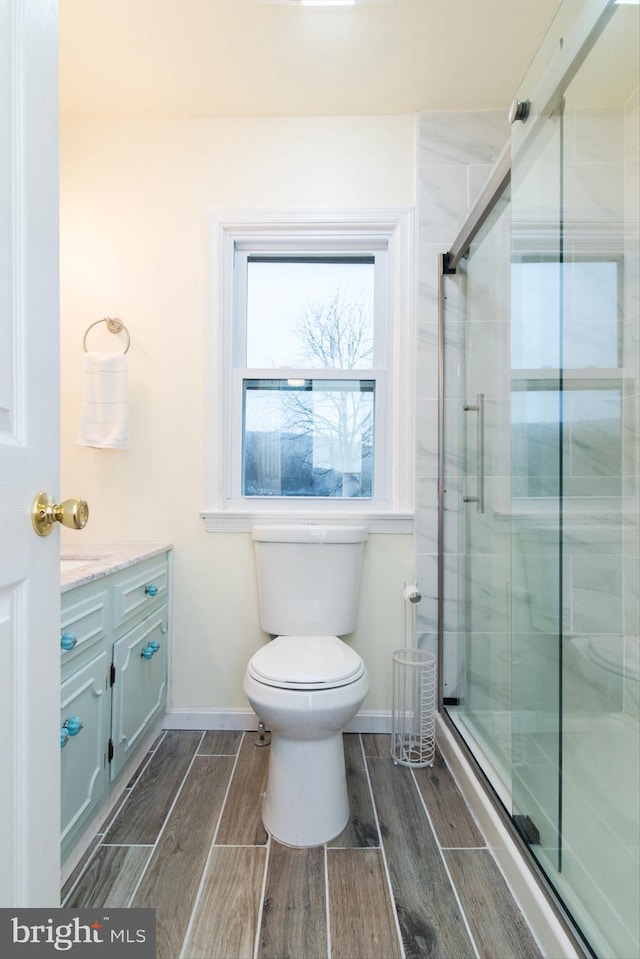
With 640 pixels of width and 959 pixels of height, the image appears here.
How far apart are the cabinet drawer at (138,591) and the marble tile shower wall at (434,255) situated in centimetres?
99

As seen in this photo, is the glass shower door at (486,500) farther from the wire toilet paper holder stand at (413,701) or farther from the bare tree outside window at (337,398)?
the bare tree outside window at (337,398)

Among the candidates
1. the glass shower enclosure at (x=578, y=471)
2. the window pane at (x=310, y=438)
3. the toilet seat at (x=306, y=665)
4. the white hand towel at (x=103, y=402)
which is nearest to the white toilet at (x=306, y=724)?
the toilet seat at (x=306, y=665)

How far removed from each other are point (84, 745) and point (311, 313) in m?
1.68

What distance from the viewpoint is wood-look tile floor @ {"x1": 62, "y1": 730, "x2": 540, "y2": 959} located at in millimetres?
1053

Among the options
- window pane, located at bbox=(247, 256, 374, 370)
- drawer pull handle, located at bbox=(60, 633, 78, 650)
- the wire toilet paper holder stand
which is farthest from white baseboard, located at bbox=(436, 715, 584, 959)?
window pane, located at bbox=(247, 256, 374, 370)

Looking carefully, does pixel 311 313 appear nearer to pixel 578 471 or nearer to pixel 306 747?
pixel 578 471

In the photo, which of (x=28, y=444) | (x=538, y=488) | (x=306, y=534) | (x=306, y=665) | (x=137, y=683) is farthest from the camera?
(x=306, y=534)

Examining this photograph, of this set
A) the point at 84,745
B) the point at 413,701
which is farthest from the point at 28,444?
the point at 413,701

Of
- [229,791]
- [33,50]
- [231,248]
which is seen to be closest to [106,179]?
[231,248]

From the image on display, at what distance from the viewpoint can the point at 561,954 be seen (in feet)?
3.17

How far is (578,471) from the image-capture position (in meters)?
1.11

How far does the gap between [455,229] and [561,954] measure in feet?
7.05

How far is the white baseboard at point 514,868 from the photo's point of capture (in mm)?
991

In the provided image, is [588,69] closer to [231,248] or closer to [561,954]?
[231,248]
